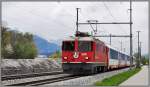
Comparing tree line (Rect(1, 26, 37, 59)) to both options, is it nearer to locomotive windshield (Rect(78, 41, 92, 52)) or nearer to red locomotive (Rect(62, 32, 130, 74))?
red locomotive (Rect(62, 32, 130, 74))

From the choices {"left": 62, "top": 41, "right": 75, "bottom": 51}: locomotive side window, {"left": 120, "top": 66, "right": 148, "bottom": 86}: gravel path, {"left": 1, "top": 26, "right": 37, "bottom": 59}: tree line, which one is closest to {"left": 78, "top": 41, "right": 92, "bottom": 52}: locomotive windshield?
{"left": 62, "top": 41, "right": 75, "bottom": 51}: locomotive side window

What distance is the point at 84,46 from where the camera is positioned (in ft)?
105

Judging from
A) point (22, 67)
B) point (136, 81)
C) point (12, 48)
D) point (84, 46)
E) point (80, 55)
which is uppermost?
point (84, 46)

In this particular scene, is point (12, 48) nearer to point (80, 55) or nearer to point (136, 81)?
point (80, 55)

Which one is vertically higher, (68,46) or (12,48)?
(68,46)

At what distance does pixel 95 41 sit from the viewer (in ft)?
106

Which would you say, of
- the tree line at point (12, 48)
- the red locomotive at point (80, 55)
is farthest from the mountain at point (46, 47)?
the red locomotive at point (80, 55)

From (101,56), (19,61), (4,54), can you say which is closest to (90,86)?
(101,56)

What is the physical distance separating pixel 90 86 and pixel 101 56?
16.9 metres

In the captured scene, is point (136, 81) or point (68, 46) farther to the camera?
point (68, 46)

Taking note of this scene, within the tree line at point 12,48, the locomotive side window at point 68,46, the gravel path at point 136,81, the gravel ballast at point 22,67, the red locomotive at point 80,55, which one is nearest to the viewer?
the gravel path at point 136,81

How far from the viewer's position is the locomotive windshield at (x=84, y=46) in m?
31.7

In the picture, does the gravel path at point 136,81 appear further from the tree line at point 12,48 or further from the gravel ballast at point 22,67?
the tree line at point 12,48

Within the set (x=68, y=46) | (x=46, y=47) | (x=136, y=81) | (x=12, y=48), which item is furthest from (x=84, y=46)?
(x=46, y=47)
